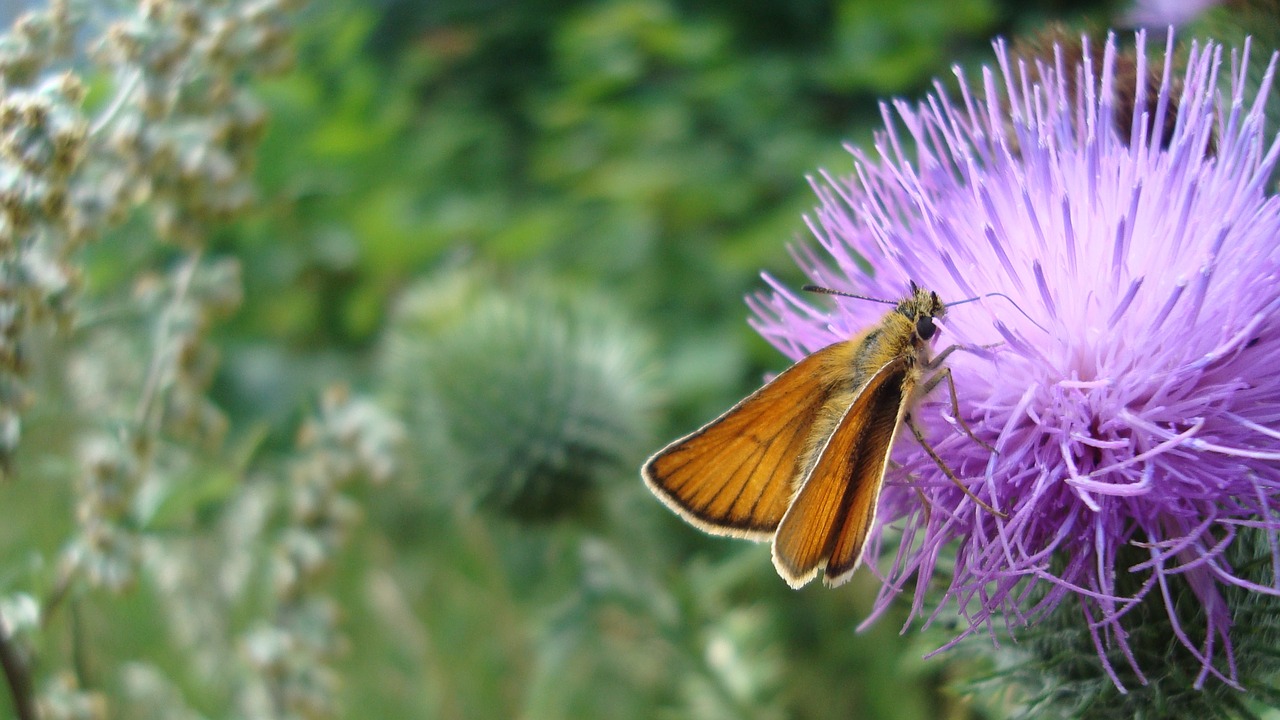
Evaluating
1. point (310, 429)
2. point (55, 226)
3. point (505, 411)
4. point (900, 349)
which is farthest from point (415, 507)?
point (900, 349)

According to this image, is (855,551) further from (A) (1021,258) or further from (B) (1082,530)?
(A) (1021,258)

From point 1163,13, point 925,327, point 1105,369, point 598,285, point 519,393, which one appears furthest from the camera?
Answer: point 598,285

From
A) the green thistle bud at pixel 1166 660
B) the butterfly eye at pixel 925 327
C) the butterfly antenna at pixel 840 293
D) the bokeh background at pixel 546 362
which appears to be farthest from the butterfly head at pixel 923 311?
the bokeh background at pixel 546 362

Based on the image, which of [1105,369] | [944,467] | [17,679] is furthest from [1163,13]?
[17,679]

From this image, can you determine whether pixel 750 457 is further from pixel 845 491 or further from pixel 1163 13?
pixel 1163 13

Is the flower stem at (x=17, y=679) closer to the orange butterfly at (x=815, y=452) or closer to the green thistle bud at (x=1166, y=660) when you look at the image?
the orange butterfly at (x=815, y=452)

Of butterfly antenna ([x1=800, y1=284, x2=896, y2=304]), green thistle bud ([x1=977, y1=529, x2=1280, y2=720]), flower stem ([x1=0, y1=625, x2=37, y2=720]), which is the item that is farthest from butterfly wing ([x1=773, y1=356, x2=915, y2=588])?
flower stem ([x1=0, y1=625, x2=37, y2=720])
